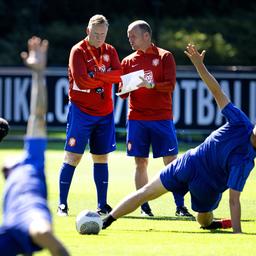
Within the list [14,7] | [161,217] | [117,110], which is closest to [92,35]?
[161,217]

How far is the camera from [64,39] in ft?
115

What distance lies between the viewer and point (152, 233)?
10781mm

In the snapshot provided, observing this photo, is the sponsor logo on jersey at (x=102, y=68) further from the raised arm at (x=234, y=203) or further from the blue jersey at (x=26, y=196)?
the blue jersey at (x=26, y=196)

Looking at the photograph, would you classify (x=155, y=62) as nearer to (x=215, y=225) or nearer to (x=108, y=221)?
(x=215, y=225)

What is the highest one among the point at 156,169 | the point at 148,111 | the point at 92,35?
the point at 92,35

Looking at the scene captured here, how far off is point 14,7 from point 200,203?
27.0 metres

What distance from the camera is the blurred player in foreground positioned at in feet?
23.5

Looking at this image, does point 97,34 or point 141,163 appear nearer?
point 97,34

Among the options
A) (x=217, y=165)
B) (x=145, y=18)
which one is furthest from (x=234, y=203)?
(x=145, y=18)

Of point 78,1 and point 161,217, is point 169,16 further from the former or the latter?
point 161,217

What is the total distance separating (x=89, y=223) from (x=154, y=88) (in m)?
2.64

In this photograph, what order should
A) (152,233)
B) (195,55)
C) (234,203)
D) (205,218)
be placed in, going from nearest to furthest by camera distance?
Result: (234,203)
(195,55)
(152,233)
(205,218)

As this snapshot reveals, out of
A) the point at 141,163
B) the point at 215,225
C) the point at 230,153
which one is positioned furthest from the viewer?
the point at 141,163

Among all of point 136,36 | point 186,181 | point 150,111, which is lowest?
point 186,181
